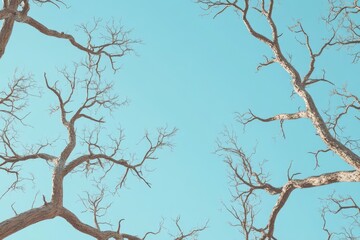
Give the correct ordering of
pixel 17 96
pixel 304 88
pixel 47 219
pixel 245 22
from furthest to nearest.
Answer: pixel 17 96 < pixel 245 22 < pixel 304 88 < pixel 47 219

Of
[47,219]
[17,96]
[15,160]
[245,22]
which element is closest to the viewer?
[47,219]

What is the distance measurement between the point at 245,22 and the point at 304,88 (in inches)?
84.2

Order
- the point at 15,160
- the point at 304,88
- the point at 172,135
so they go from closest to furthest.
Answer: the point at 304,88
the point at 15,160
the point at 172,135

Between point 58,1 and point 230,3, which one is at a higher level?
point 58,1

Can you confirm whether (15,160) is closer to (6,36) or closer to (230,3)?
(6,36)

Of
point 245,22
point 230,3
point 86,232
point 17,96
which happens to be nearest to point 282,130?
point 245,22

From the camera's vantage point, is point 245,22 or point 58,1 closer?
point 245,22

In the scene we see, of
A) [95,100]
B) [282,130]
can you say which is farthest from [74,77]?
[282,130]

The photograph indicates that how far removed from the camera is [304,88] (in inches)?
361

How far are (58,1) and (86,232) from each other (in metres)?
5.75

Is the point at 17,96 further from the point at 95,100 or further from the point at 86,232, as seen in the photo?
the point at 86,232

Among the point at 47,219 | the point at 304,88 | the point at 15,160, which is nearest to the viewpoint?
the point at 47,219

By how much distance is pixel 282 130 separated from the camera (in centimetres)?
974

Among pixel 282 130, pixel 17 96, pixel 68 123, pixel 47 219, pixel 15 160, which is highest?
pixel 17 96
